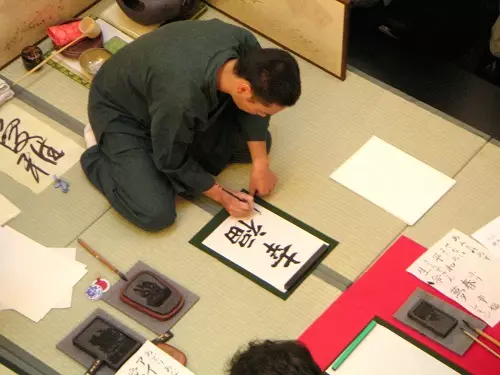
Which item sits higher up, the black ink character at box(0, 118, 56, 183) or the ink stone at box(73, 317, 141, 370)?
the black ink character at box(0, 118, 56, 183)

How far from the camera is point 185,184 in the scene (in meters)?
2.62

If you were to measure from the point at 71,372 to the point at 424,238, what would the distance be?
3.38ft

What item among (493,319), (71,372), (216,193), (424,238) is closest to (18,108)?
(216,193)

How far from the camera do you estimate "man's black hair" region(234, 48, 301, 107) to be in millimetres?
2283

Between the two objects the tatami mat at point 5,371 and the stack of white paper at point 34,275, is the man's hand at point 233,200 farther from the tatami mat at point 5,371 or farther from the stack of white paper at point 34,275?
the tatami mat at point 5,371

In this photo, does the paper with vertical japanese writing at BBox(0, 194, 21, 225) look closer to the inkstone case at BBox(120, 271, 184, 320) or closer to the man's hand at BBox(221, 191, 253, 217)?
the inkstone case at BBox(120, 271, 184, 320)

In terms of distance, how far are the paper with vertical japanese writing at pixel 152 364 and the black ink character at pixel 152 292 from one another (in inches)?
5.5

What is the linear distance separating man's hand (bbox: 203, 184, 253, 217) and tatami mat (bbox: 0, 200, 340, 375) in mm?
122

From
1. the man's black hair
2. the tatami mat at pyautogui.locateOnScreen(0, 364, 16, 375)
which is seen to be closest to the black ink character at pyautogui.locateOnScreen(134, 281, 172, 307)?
the tatami mat at pyautogui.locateOnScreen(0, 364, 16, 375)

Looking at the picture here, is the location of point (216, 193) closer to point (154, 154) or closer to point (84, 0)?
point (154, 154)

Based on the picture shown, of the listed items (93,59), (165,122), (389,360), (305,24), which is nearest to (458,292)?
(389,360)

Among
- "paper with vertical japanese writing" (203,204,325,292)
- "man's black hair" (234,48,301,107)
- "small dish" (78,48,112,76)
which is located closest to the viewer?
"man's black hair" (234,48,301,107)

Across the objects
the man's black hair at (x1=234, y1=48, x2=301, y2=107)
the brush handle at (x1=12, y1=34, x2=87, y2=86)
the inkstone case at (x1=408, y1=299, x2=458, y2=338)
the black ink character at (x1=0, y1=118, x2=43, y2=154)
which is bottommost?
the inkstone case at (x1=408, y1=299, x2=458, y2=338)

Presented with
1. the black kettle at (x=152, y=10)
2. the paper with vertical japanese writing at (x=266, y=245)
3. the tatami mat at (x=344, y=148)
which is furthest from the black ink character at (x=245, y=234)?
the black kettle at (x=152, y=10)
